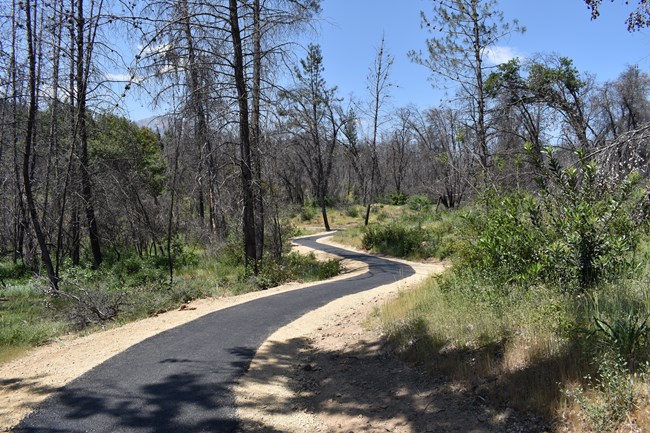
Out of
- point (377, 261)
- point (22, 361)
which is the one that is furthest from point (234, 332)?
point (377, 261)

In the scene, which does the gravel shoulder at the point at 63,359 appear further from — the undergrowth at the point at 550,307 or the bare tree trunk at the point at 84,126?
the bare tree trunk at the point at 84,126

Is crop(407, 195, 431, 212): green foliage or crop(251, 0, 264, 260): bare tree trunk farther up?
crop(251, 0, 264, 260): bare tree trunk

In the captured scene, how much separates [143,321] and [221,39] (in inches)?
302

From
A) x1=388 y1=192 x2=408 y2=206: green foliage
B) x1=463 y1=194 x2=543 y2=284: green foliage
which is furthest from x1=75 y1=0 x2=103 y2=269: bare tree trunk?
x1=388 y1=192 x2=408 y2=206: green foliage

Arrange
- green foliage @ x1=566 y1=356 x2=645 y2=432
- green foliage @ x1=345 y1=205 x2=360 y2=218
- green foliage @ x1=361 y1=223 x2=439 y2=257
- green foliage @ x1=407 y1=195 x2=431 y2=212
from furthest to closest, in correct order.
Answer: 1. green foliage @ x1=345 y1=205 x2=360 y2=218
2. green foliage @ x1=407 y1=195 x2=431 y2=212
3. green foliage @ x1=361 y1=223 x2=439 y2=257
4. green foliage @ x1=566 y1=356 x2=645 y2=432

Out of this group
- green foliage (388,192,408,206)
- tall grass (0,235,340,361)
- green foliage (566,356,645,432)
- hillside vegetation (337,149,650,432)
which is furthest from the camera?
green foliage (388,192,408,206)

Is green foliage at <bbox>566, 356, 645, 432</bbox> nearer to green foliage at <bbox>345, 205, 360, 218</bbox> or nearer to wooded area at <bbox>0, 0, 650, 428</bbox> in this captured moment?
wooded area at <bbox>0, 0, 650, 428</bbox>

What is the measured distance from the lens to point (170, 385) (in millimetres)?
5578

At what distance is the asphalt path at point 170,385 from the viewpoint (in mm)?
4625

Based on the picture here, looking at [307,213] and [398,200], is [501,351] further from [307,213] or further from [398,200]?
[398,200]

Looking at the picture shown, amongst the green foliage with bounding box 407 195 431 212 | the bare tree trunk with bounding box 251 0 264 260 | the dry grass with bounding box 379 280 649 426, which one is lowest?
the dry grass with bounding box 379 280 649 426

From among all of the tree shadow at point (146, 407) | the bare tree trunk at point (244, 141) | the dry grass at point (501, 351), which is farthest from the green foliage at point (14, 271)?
the dry grass at point (501, 351)

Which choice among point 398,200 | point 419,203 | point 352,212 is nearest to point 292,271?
point 352,212

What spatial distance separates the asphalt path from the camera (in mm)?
4625
